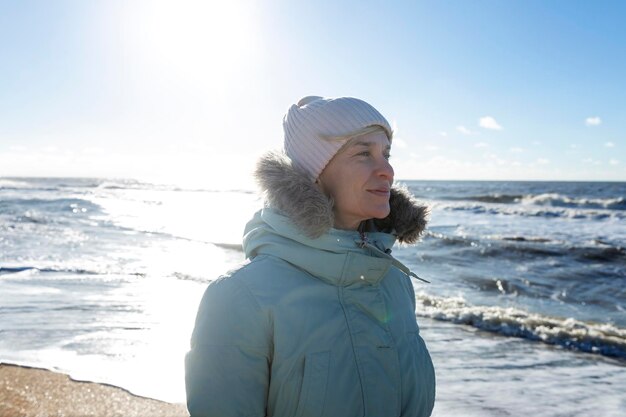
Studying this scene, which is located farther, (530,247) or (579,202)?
(579,202)

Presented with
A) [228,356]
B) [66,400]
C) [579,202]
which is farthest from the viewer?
[579,202]

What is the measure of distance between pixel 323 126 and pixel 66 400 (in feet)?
10.9

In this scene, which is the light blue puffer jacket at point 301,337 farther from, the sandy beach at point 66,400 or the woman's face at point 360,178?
the sandy beach at point 66,400

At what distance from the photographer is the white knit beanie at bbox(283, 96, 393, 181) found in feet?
6.57

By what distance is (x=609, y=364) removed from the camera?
5945mm

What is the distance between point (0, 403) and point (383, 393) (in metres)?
3.45

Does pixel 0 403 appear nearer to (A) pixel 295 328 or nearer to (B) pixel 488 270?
(A) pixel 295 328

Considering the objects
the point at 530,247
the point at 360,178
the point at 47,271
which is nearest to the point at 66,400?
the point at 360,178

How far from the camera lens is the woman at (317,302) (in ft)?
5.47

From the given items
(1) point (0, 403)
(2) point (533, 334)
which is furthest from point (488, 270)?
(1) point (0, 403)

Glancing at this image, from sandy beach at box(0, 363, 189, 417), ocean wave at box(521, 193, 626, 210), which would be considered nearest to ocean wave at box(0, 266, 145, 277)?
sandy beach at box(0, 363, 189, 417)

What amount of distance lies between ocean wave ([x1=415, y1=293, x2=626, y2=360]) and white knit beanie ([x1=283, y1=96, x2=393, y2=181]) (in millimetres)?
5924

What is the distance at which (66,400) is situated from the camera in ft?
12.9

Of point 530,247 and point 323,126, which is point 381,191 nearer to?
point 323,126
